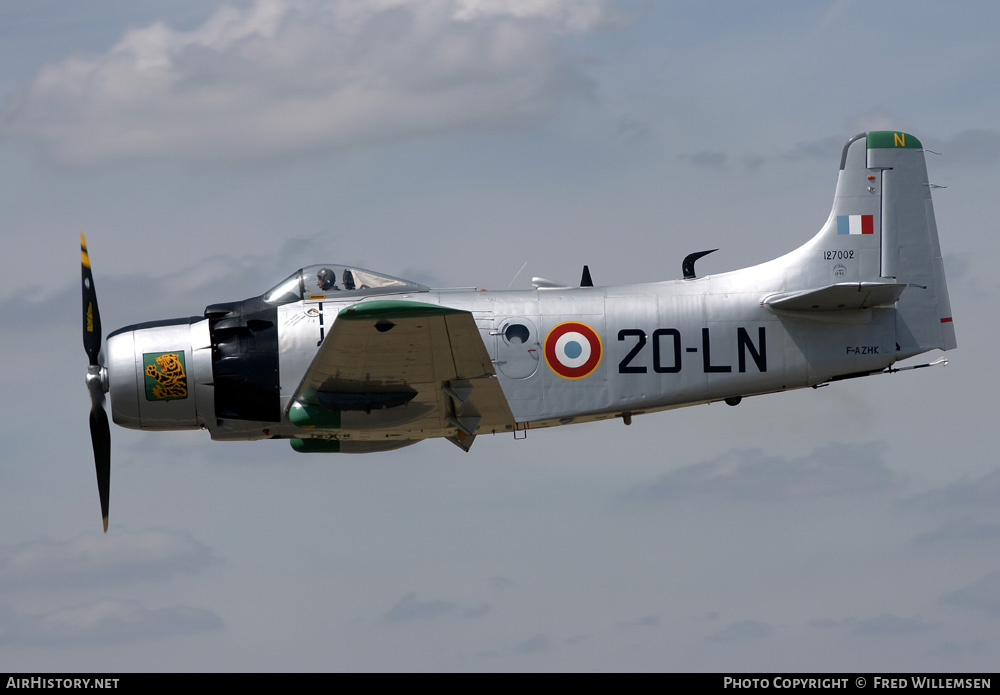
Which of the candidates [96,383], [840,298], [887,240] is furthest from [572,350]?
[96,383]

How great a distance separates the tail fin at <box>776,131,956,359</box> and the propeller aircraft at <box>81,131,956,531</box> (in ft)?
0.17

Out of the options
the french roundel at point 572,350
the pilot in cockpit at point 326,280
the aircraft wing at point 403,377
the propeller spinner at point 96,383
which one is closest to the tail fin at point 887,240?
the french roundel at point 572,350

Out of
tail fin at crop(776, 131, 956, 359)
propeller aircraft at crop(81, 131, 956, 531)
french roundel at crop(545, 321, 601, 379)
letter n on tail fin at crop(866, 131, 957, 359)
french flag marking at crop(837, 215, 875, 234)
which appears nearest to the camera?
propeller aircraft at crop(81, 131, 956, 531)

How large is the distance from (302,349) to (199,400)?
63.4 inches

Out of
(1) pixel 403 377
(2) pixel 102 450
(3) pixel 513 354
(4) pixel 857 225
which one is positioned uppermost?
(4) pixel 857 225

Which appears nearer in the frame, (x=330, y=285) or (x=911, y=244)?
(x=330, y=285)

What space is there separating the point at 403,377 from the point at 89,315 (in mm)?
4980

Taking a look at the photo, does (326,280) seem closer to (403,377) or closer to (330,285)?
(330,285)

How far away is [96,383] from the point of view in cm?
1853

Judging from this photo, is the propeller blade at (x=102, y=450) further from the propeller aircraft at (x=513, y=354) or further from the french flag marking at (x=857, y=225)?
the french flag marking at (x=857, y=225)

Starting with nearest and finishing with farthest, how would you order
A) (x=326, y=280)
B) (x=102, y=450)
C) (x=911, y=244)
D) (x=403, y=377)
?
(x=403, y=377) → (x=326, y=280) → (x=102, y=450) → (x=911, y=244)

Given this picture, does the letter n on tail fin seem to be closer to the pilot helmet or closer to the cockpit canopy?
the cockpit canopy

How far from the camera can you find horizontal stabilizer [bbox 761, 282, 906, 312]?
18688 millimetres

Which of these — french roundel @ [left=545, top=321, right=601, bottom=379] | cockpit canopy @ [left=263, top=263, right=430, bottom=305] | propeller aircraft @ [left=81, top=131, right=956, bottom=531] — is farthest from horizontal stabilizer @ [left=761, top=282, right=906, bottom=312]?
cockpit canopy @ [left=263, top=263, right=430, bottom=305]
